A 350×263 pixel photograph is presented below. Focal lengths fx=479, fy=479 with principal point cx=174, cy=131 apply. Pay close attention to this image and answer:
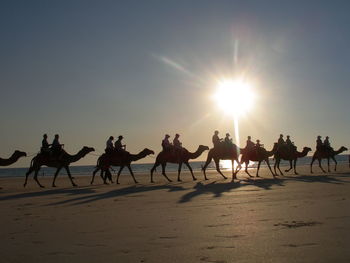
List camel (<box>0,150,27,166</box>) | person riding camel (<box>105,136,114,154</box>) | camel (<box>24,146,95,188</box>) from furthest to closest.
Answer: person riding camel (<box>105,136,114,154</box>) < camel (<box>24,146,95,188</box>) < camel (<box>0,150,27,166</box>)

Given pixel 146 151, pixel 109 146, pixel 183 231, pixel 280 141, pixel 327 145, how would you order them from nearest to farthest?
1. pixel 183 231
2. pixel 109 146
3. pixel 146 151
4. pixel 280 141
5. pixel 327 145

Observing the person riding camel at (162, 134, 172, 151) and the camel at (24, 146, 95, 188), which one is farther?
the person riding camel at (162, 134, 172, 151)

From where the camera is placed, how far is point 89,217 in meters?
10.2

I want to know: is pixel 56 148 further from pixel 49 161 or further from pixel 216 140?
pixel 216 140

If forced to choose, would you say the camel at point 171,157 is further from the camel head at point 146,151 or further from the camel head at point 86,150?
the camel head at point 86,150

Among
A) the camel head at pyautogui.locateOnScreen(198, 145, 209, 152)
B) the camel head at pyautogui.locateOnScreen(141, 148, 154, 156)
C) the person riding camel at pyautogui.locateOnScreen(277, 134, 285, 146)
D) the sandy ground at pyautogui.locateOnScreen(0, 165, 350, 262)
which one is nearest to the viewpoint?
the sandy ground at pyautogui.locateOnScreen(0, 165, 350, 262)

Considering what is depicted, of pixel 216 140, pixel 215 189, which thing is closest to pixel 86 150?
pixel 216 140

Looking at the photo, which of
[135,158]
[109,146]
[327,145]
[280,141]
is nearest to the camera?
[109,146]

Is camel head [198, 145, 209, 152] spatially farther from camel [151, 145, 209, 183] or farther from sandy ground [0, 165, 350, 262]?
sandy ground [0, 165, 350, 262]

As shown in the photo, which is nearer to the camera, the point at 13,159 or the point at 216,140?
the point at 13,159

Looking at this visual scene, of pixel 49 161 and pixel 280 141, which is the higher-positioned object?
pixel 280 141

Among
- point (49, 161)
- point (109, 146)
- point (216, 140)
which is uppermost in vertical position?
point (216, 140)

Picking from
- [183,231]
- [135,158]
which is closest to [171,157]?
[135,158]

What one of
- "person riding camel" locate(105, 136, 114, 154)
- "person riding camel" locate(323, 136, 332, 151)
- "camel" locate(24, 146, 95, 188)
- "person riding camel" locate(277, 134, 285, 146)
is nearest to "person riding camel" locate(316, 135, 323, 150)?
"person riding camel" locate(323, 136, 332, 151)
